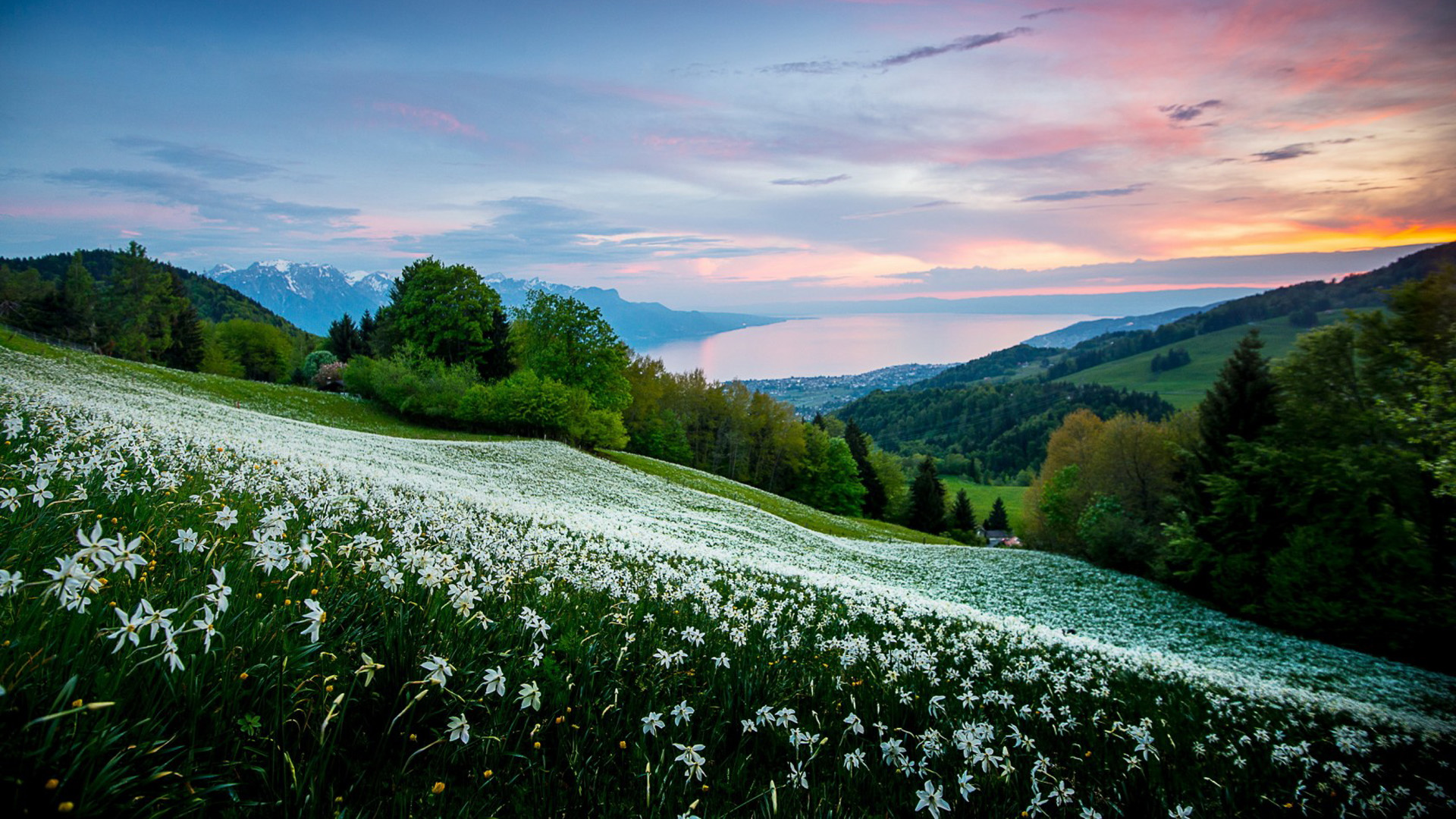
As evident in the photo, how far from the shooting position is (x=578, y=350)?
5644cm

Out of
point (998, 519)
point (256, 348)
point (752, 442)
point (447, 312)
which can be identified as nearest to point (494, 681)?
point (447, 312)

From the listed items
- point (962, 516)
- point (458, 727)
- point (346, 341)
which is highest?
point (346, 341)

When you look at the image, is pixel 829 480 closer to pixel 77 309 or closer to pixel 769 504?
pixel 769 504

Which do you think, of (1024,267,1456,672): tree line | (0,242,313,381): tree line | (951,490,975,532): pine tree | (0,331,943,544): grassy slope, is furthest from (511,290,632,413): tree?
(951,490,975,532): pine tree

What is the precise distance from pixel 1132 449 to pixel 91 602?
52.1 m

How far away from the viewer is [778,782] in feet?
13.6

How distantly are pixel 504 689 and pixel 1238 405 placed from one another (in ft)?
122

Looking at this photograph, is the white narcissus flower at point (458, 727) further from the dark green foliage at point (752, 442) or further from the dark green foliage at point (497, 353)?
the dark green foliage at point (752, 442)

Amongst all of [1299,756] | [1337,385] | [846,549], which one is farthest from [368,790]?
[1337,385]

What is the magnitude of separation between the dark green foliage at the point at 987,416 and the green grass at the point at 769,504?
344 feet

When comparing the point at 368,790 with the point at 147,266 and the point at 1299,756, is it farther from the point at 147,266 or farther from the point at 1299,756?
the point at 147,266

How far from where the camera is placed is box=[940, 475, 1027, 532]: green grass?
105 meters

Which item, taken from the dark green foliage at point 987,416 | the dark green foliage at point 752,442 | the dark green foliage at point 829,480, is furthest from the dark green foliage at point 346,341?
the dark green foliage at point 987,416

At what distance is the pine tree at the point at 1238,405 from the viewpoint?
27.5 m
